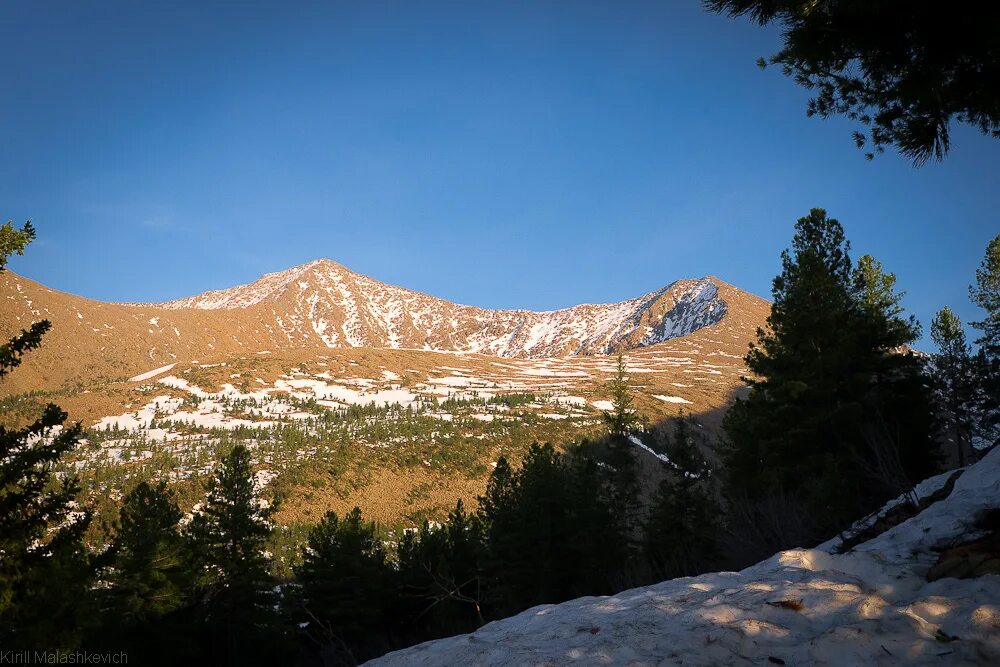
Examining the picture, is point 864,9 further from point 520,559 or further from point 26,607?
point 520,559

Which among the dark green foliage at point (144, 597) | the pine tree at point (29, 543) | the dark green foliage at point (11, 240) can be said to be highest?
the dark green foliage at point (11, 240)

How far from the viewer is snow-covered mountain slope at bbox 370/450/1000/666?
3.07 meters

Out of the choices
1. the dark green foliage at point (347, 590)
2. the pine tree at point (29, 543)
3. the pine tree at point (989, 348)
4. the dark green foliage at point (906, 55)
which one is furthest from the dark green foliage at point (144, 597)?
the pine tree at point (989, 348)

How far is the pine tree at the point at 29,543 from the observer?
27.3ft

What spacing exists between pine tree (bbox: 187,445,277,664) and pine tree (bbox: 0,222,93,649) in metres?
9.27

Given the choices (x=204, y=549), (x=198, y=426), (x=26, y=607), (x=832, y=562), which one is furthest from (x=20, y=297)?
(x=832, y=562)

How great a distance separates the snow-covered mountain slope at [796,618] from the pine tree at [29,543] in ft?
22.9

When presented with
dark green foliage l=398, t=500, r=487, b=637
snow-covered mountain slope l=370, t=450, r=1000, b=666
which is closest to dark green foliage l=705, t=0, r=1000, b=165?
snow-covered mountain slope l=370, t=450, r=1000, b=666

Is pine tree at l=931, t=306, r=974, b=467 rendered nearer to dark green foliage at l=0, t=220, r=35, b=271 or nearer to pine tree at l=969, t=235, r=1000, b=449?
pine tree at l=969, t=235, r=1000, b=449

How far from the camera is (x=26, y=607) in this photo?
847 cm

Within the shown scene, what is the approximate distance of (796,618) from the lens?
11.9ft

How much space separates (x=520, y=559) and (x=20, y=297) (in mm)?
159763

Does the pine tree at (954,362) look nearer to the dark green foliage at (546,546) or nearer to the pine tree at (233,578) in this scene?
the dark green foliage at (546,546)

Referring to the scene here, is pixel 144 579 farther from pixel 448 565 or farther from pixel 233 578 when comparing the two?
pixel 448 565
